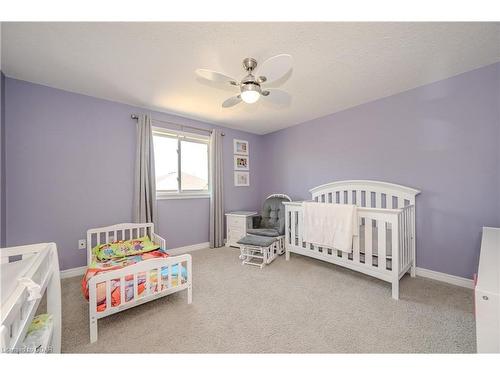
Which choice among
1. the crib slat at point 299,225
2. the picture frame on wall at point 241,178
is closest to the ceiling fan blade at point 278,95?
the crib slat at point 299,225

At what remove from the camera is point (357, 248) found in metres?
2.13

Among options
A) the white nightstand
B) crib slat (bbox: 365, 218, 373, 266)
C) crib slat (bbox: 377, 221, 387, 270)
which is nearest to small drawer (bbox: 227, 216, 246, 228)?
the white nightstand

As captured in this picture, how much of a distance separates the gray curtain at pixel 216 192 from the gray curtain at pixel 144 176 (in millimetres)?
988

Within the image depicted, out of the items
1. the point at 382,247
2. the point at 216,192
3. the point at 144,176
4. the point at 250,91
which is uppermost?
the point at 250,91

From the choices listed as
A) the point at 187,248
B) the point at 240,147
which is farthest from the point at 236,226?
the point at 240,147

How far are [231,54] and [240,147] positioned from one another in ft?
7.82

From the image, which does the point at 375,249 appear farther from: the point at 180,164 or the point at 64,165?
the point at 64,165

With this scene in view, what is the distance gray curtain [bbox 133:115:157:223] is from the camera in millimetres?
2760

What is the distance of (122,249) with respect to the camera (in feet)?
7.24

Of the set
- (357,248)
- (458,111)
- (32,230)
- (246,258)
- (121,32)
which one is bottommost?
(246,258)

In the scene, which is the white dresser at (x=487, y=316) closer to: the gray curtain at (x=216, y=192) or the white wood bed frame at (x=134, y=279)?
the white wood bed frame at (x=134, y=279)
